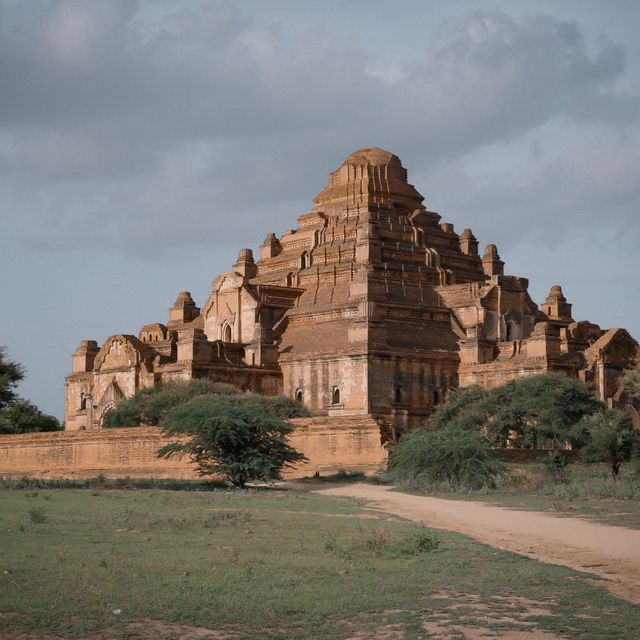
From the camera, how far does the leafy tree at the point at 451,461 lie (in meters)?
32.0

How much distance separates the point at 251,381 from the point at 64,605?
1610 inches

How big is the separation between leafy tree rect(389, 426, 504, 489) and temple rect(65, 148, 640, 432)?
1196 centimetres

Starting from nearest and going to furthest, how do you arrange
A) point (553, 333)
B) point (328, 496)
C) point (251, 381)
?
point (328, 496), point (553, 333), point (251, 381)

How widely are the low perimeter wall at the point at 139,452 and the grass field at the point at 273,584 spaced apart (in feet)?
57.9

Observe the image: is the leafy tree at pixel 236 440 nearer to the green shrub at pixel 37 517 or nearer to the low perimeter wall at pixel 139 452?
the low perimeter wall at pixel 139 452

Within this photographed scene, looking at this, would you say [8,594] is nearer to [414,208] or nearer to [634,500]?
[634,500]

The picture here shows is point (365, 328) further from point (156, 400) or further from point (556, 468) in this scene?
point (556, 468)

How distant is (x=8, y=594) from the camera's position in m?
14.0

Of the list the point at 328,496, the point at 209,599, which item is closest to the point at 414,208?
the point at 328,496

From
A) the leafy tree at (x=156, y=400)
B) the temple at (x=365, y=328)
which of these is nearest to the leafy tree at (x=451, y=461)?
the temple at (x=365, y=328)

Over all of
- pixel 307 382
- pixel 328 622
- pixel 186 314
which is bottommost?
pixel 328 622

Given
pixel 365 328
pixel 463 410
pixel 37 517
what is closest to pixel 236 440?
pixel 37 517

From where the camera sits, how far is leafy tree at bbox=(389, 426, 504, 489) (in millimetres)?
31984

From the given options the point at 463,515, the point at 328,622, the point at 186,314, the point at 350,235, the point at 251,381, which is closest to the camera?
the point at 328,622
